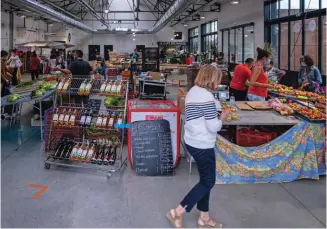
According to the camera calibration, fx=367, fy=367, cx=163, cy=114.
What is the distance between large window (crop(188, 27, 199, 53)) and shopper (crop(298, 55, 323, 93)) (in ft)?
64.2

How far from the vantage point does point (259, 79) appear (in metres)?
5.48

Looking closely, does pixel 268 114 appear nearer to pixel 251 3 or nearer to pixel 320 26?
pixel 320 26

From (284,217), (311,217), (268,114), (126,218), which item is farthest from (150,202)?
(268,114)

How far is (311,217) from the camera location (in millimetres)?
3396

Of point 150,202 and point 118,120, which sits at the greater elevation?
point 118,120

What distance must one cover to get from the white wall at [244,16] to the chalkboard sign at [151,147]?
11.2 m

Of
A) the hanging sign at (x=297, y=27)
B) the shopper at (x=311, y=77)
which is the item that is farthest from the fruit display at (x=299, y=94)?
the hanging sign at (x=297, y=27)

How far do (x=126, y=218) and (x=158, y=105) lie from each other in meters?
1.88

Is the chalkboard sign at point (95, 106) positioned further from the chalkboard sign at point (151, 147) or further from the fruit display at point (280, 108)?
the fruit display at point (280, 108)

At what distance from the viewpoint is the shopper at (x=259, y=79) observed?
5.35 meters

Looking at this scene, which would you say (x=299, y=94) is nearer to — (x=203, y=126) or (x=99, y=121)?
(x=99, y=121)

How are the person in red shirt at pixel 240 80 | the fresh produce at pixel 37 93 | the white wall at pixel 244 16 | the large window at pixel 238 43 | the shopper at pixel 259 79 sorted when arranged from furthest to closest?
the large window at pixel 238 43 < the white wall at pixel 244 16 < the person in red shirt at pixel 240 80 < the fresh produce at pixel 37 93 < the shopper at pixel 259 79

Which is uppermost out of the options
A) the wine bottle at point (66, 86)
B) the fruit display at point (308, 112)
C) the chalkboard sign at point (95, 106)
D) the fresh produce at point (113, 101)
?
the wine bottle at point (66, 86)

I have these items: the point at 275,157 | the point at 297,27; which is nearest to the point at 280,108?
the point at 275,157
